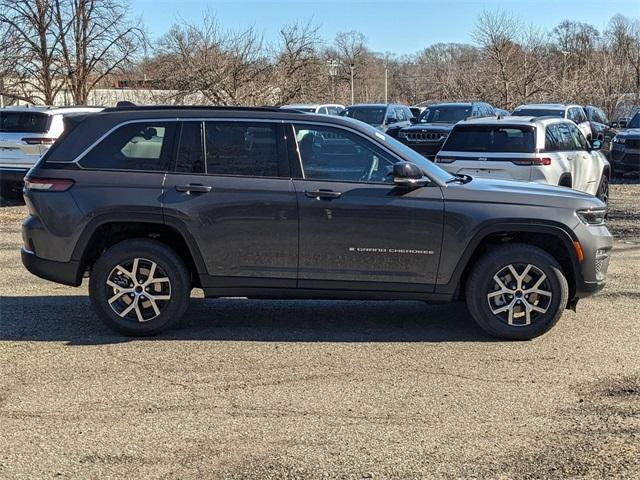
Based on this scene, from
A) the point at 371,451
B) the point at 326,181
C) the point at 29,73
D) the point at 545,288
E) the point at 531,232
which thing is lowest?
the point at 371,451

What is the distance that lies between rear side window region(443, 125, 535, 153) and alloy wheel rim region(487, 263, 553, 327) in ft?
16.3

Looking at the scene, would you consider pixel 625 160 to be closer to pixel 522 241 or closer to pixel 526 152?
pixel 526 152

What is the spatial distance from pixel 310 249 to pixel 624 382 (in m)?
2.50

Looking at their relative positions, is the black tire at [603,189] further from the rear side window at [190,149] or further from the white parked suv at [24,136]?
the white parked suv at [24,136]

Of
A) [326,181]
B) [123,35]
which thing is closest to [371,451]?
[326,181]

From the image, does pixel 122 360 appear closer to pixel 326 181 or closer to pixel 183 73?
pixel 326 181

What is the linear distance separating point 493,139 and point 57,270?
6802 millimetres

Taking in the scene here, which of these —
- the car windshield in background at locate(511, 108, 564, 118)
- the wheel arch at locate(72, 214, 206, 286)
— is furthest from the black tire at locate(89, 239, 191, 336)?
the car windshield in background at locate(511, 108, 564, 118)

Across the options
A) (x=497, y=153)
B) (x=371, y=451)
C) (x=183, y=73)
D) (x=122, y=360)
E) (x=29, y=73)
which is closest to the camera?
(x=371, y=451)

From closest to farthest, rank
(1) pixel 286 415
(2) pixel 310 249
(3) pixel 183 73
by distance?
(1) pixel 286 415 < (2) pixel 310 249 < (3) pixel 183 73

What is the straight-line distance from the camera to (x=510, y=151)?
10.6m

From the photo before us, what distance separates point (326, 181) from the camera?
234 inches

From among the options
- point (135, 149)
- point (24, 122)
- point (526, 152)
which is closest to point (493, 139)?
point (526, 152)

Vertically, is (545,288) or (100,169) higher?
(100,169)
